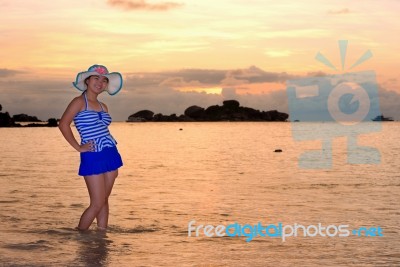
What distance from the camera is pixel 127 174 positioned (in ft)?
71.5

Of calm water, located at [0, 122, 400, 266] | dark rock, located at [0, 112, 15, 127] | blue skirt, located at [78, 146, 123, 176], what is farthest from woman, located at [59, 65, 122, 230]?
dark rock, located at [0, 112, 15, 127]

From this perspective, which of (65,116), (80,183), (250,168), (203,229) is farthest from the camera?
(250,168)

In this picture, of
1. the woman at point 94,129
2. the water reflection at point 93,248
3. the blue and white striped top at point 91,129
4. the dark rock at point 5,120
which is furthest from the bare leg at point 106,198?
the dark rock at point 5,120

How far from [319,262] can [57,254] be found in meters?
3.23

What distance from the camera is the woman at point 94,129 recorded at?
28.2 ft

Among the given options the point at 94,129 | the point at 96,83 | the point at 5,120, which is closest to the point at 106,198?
the point at 94,129

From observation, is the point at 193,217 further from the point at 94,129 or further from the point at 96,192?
the point at 94,129

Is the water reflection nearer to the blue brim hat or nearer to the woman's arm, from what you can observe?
the woman's arm

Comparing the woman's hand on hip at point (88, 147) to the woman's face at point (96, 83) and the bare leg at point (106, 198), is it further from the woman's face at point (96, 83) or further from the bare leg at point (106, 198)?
the woman's face at point (96, 83)

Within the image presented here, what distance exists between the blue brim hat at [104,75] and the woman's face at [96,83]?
8 centimetres

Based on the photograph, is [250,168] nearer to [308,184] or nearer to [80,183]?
[308,184]

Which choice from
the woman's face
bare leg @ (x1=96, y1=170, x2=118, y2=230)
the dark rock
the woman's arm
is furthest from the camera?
the dark rock

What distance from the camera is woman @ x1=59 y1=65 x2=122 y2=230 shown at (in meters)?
8.60

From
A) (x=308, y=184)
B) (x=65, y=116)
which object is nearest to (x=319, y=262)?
(x=65, y=116)
